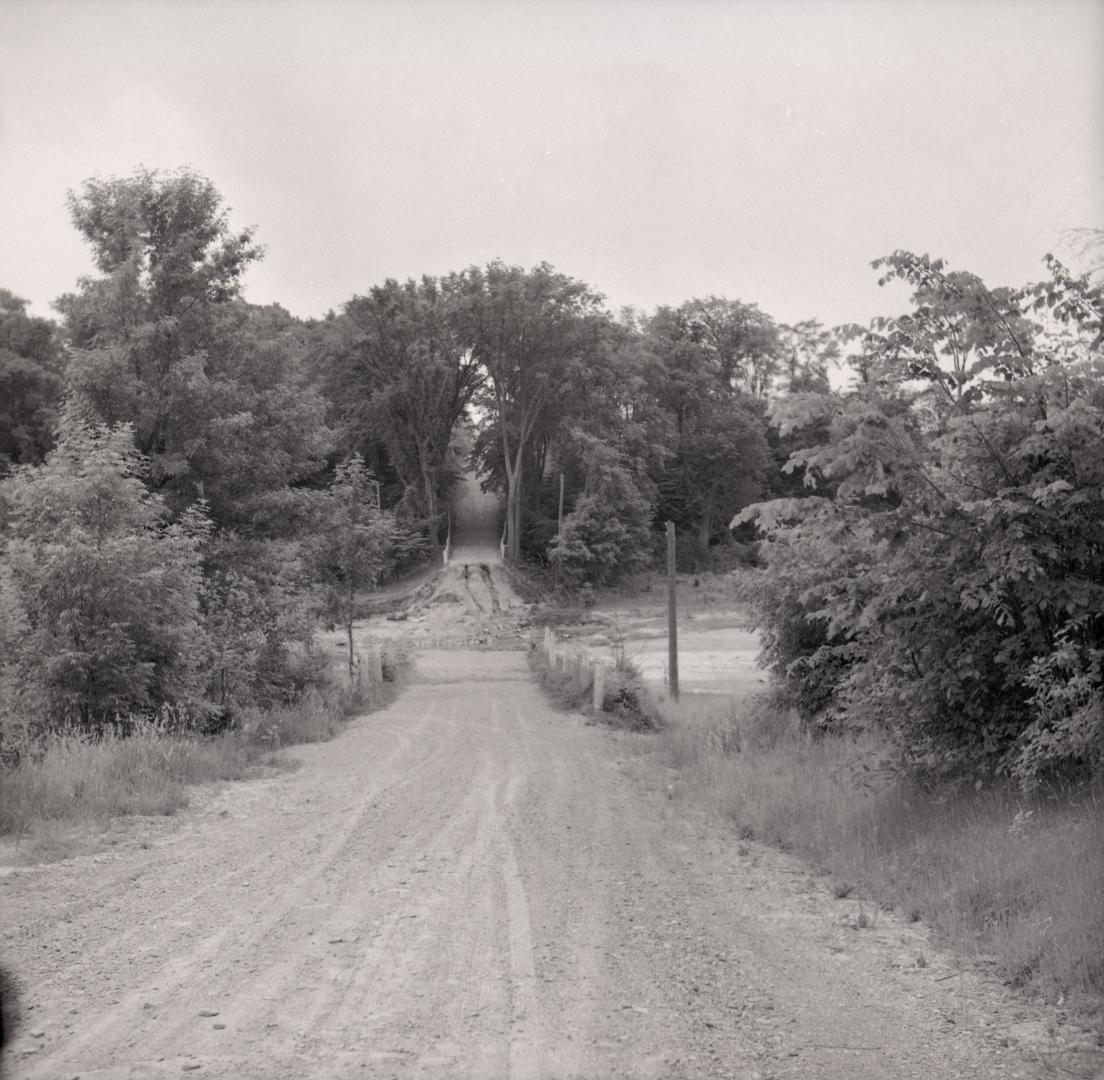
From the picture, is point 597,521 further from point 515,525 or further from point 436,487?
point 436,487

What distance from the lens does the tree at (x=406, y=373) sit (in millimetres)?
52406

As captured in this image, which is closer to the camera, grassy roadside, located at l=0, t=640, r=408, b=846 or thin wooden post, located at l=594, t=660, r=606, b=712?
grassy roadside, located at l=0, t=640, r=408, b=846

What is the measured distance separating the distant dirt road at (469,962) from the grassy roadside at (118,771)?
794 mm

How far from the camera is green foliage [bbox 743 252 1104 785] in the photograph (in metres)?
7.38

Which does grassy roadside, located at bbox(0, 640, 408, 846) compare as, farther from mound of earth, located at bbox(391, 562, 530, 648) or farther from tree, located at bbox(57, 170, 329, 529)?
mound of earth, located at bbox(391, 562, 530, 648)

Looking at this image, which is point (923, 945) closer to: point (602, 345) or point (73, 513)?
point (73, 513)

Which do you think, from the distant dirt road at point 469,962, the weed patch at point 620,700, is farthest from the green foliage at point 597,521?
the distant dirt road at point 469,962

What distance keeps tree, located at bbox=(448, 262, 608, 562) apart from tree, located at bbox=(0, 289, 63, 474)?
20.1 m

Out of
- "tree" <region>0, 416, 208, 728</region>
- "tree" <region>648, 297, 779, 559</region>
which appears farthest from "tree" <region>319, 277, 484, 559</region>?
"tree" <region>0, 416, 208, 728</region>

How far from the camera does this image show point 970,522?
793 cm

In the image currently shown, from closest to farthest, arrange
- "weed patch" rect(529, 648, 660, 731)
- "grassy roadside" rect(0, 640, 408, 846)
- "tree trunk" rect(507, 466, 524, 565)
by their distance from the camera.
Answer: "grassy roadside" rect(0, 640, 408, 846) < "weed patch" rect(529, 648, 660, 731) < "tree trunk" rect(507, 466, 524, 565)

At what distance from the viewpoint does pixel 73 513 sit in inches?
535

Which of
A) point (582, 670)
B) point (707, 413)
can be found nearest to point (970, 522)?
point (582, 670)

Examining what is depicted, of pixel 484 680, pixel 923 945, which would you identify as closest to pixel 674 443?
pixel 484 680
